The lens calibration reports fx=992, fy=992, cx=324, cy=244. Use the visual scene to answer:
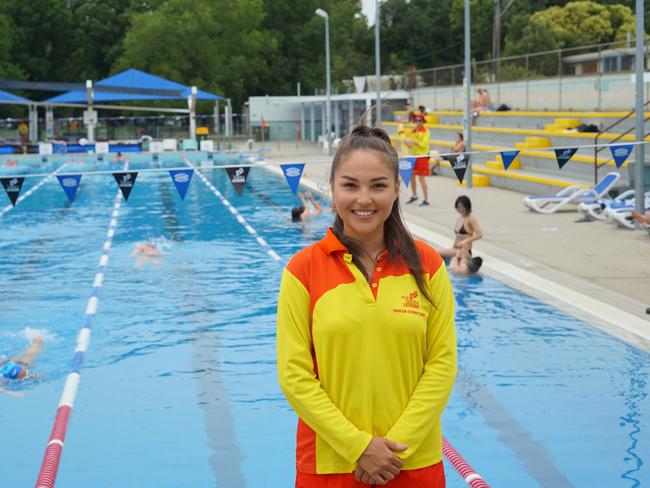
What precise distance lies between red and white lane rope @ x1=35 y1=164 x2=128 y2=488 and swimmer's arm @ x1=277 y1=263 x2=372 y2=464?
2533 mm

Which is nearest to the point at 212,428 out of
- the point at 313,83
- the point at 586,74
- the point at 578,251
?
the point at 578,251

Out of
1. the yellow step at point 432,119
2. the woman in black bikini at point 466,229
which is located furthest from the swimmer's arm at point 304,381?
the yellow step at point 432,119

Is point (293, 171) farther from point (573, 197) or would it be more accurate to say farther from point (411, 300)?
point (411, 300)

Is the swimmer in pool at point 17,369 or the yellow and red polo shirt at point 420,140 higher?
the yellow and red polo shirt at point 420,140

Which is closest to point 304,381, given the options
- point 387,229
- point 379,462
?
point 379,462

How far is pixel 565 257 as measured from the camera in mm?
13008

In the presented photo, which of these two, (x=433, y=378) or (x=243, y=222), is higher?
(x=433, y=378)

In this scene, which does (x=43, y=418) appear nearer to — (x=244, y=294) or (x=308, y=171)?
(x=244, y=294)

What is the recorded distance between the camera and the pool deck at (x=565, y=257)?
984cm

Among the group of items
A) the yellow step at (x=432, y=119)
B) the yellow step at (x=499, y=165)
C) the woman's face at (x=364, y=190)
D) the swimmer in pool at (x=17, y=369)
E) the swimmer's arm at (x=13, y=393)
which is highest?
the yellow step at (x=432, y=119)

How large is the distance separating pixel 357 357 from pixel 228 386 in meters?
5.25

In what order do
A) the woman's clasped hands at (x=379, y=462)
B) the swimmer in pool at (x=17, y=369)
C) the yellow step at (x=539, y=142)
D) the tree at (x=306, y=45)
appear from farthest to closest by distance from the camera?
the tree at (x=306, y=45) < the yellow step at (x=539, y=142) < the swimmer in pool at (x=17, y=369) < the woman's clasped hands at (x=379, y=462)

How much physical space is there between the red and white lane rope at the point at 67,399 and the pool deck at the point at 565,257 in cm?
240

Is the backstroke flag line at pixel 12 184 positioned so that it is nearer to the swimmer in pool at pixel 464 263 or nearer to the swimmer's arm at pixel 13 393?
the swimmer's arm at pixel 13 393
